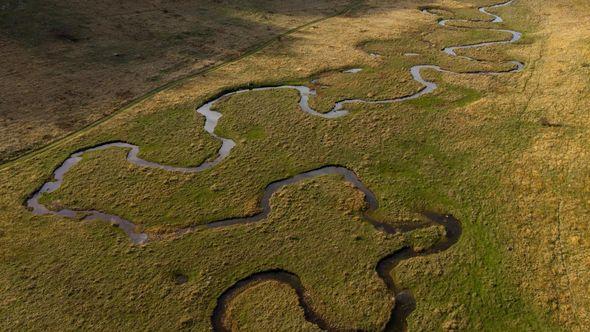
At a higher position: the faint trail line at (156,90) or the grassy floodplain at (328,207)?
the faint trail line at (156,90)

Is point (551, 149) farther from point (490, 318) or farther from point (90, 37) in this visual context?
Answer: point (90, 37)

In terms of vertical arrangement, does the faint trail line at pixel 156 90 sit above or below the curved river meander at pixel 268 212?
above

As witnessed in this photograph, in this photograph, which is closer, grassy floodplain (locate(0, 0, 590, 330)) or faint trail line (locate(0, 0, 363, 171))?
grassy floodplain (locate(0, 0, 590, 330))

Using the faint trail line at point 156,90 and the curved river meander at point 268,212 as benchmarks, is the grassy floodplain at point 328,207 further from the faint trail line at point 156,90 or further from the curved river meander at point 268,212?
the faint trail line at point 156,90

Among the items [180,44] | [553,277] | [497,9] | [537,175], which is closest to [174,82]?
[180,44]

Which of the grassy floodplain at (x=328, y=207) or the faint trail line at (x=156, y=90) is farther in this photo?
the faint trail line at (x=156, y=90)

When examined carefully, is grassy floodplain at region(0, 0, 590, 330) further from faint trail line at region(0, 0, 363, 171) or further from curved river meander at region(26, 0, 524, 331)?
faint trail line at region(0, 0, 363, 171)

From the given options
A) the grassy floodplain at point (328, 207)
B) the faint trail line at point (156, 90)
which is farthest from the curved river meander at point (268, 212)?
the faint trail line at point (156, 90)

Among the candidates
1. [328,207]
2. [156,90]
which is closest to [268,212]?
[328,207]

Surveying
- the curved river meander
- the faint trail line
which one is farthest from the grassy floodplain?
the faint trail line
